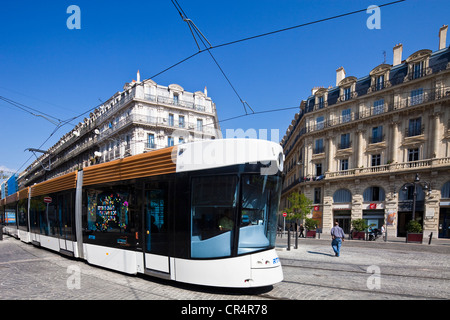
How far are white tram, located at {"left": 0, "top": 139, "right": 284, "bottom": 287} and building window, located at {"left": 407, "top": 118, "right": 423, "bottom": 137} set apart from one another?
26714 millimetres

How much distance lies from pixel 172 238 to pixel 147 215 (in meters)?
1.00

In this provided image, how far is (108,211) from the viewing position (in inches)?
273

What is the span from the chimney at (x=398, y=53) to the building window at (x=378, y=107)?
5.01m

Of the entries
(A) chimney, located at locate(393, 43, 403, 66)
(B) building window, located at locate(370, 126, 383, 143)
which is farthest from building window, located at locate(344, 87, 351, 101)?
(A) chimney, located at locate(393, 43, 403, 66)

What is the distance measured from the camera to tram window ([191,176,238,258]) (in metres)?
4.78

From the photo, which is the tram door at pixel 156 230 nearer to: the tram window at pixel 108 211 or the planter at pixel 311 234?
the tram window at pixel 108 211

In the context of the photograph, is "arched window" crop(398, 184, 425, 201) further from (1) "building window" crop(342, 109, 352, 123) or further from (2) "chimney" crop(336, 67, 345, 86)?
(2) "chimney" crop(336, 67, 345, 86)

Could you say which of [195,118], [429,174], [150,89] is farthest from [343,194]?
[150,89]

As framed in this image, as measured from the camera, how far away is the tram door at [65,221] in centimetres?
852

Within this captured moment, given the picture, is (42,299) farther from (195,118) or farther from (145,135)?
(195,118)

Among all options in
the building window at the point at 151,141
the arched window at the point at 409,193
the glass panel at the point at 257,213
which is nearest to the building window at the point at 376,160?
the arched window at the point at 409,193

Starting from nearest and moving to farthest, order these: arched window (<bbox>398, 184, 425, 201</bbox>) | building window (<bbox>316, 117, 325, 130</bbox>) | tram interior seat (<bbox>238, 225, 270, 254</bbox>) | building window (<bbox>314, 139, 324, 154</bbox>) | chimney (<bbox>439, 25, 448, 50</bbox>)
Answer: tram interior seat (<bbox>238, 225, 270, 254</bbox>) → arched window (<bbox>398, 184, 425, 201</bbox>) → chimney (<bbox>439, 25, 448, 50</bbox>) → building window (<bbox>316, 117, 325, 130</bbox>) → building window (<bbox>314, 139, 324, 154</bbox>)

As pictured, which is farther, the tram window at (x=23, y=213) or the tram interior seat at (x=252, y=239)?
the tram window at (x=23, y=213)

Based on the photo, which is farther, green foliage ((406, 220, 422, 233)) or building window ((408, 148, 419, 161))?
building window ((408, 148, 419, 161))
